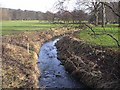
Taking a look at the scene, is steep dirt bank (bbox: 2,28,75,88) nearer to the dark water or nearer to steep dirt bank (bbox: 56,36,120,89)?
the dark water

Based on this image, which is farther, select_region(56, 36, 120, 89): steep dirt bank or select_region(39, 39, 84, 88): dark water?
select_region(39, 39, 84, 88): dark water

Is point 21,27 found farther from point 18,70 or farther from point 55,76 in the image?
point 18,70

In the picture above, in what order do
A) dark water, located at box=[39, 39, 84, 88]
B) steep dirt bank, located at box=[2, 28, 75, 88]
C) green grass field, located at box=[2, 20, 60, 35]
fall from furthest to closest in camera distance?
green grass field, located at box=[2, 20, 60, 35], dark water, located at box=[39, 39, 84, 88], steep dirt bank, located at box=[2, 28, 75, 88]

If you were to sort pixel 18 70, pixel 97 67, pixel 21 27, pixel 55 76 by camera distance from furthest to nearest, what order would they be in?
pixel 21 27 → pixel 55 76 → pixel 18 70 → pixel 97 67

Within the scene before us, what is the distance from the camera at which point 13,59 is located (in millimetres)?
21734

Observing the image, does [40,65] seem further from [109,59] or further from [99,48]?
[109,59]

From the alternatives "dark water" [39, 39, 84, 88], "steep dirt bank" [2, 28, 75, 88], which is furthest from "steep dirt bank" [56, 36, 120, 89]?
"steep dirt bank" [2, 28, 75, 88]

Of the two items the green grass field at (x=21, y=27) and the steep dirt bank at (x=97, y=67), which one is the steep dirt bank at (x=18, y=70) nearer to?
the steep dirt bank at (x=97, y=67)

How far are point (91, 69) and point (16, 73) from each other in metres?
5.08

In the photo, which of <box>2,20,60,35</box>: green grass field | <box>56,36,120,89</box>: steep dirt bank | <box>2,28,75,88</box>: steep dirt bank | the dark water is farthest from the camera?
<box>2,20,60,35</box>: green grass field

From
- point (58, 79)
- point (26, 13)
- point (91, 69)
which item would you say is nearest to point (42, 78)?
point (58, 79)

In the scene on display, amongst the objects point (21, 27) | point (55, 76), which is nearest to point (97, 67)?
point (55, 76)

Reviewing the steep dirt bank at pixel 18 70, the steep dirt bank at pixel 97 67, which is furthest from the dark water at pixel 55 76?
the steep dirt bank at pixel 18 70

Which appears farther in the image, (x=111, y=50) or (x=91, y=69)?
(x=111, y=50)
